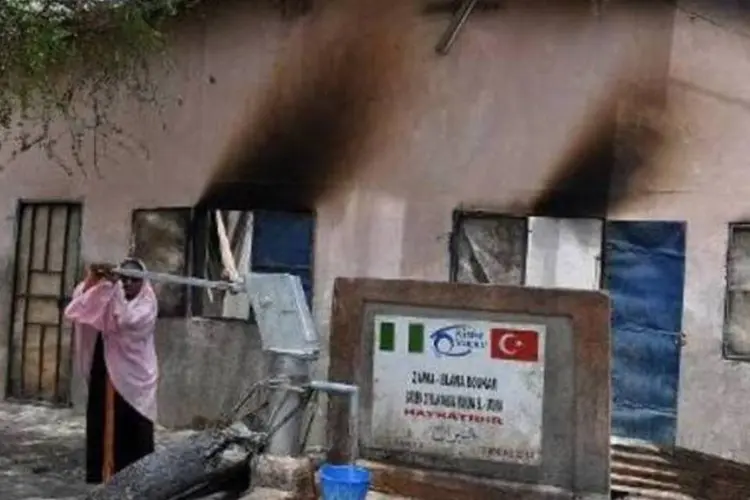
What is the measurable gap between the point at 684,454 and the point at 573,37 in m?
3.04

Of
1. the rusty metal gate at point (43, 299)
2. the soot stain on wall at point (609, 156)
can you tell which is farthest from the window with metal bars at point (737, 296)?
the rusty metal gate at point (43, 299)

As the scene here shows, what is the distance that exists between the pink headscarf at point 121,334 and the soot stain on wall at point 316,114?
6.76 ft

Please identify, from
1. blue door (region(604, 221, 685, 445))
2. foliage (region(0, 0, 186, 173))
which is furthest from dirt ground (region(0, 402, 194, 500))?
blue door (region(604, 221, 685, 445))

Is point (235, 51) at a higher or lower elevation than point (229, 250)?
higher

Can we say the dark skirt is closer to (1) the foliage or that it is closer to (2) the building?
(2) the building

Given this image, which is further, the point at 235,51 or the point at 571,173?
the point at 235,51

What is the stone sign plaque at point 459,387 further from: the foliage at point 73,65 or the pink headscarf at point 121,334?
the foliage at point 73,65

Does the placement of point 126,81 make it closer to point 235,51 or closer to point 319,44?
point 235,51

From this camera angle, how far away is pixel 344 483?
188 inches

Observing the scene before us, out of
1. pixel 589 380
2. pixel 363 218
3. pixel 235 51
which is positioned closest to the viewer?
pixel 589 380

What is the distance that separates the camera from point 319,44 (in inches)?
336

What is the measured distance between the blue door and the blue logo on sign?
84.9 inches

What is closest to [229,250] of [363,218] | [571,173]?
[363,218]

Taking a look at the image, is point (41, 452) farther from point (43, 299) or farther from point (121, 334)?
point (43, 299)
